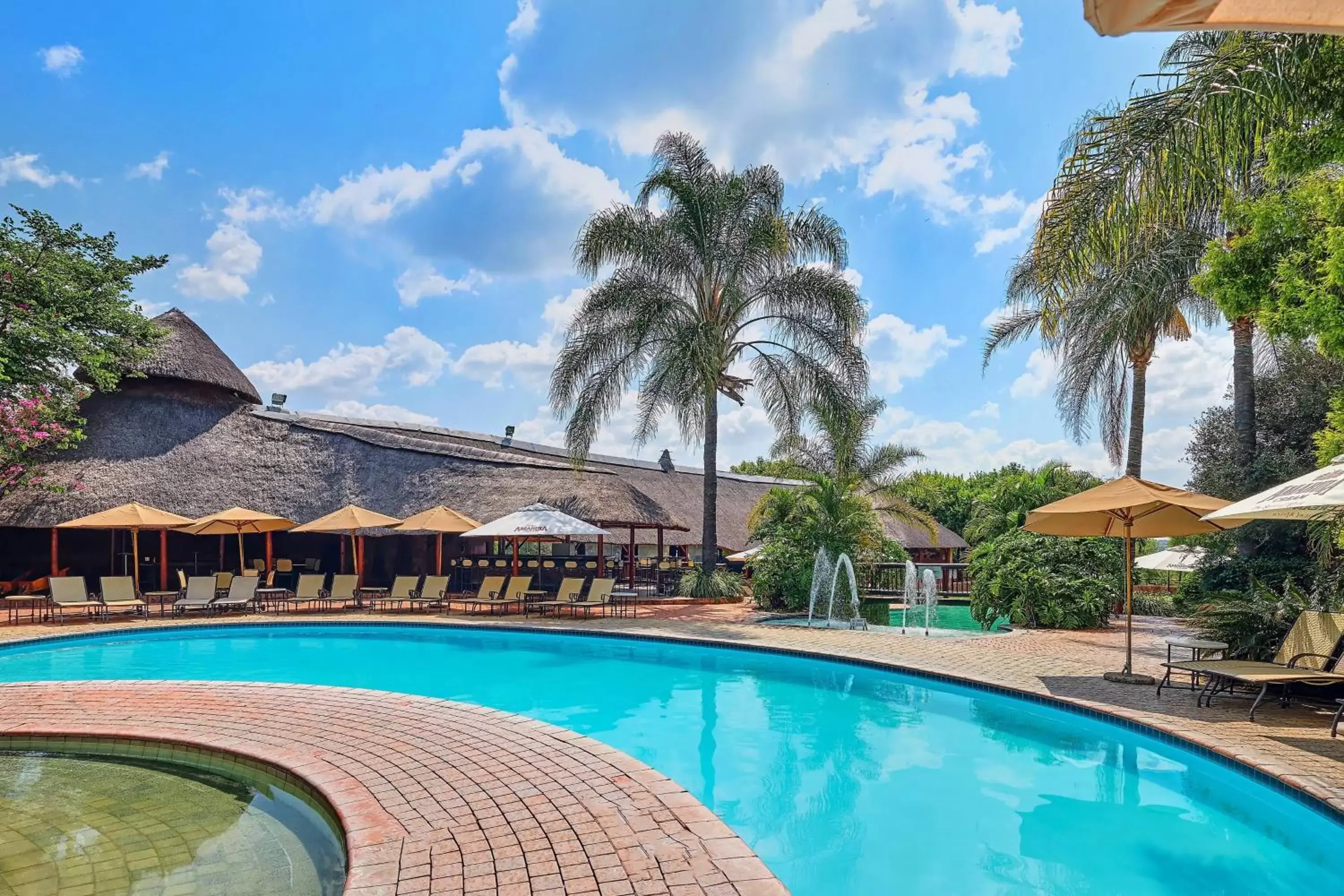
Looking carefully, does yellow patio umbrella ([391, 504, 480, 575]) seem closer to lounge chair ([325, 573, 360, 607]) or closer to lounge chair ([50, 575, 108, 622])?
lounge chair ([325, 573, 360, 607])

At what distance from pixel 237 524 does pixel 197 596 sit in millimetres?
2005

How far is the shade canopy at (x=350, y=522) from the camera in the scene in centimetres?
1684

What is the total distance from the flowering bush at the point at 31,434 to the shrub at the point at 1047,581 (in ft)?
62.6

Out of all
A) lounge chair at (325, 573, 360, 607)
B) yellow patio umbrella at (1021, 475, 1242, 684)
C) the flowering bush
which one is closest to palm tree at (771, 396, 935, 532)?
yellow patio umbrella at (1021, 475, 1242, 684)

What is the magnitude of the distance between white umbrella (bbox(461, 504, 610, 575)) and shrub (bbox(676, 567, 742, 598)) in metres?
2.76

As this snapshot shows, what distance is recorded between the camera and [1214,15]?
158cm

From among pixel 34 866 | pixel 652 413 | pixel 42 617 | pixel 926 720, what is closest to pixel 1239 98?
pixel 926 720

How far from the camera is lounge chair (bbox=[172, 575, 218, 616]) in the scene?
15.3 m

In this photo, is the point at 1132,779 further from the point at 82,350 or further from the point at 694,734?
the point at 82,350

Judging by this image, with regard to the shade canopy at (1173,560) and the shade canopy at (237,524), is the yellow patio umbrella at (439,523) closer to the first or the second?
the shade canopy at (237,524)

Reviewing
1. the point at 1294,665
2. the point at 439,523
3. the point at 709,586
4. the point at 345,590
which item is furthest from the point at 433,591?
→ the point at 1294,665

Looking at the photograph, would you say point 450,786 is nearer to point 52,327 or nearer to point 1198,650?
point 1198,650

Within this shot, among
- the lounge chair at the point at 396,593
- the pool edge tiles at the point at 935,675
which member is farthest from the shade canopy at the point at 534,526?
the pool edge tiles at the point at 935,675

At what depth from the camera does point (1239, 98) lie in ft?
20.1
